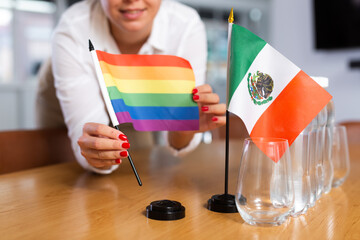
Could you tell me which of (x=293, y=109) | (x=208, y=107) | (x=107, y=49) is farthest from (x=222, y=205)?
(x=107, y=49)

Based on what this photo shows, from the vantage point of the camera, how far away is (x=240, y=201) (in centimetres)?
66

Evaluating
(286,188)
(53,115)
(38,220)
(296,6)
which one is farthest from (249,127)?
(296,6)

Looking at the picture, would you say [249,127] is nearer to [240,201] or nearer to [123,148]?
[240,201]

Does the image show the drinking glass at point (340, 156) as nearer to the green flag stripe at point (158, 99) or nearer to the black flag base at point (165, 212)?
the green flag stripe at point (158, 99)

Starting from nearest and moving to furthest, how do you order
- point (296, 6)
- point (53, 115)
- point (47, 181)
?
point (47, 181)
point (53, 115)
point (296, 6)

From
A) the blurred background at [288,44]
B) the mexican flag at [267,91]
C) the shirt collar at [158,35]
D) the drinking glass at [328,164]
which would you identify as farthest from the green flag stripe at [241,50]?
the blurred background at [288,44]

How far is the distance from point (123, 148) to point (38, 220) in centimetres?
21

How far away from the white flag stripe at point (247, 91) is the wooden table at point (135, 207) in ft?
0.60

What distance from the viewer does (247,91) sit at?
2.47 ft

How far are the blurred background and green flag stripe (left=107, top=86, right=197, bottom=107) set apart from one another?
3019 mm

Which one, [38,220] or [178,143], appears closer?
[38,220]

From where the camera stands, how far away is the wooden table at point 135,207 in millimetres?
640

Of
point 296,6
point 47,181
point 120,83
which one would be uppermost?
point 296,6

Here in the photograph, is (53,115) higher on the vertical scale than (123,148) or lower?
lower
